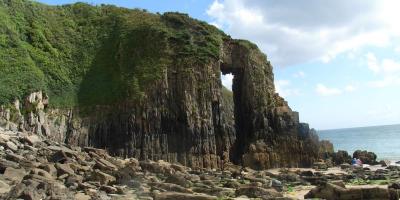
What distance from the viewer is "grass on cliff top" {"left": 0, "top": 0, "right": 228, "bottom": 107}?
5869 cm

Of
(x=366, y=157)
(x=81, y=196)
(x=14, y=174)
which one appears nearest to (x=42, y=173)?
(x=14, y=174)

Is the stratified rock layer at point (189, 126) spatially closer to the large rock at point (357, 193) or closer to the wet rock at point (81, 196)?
the large rock at point (357, 193)

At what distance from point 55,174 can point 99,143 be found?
3034 centimetres

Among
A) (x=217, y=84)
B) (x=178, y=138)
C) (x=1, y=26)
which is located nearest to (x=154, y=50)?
(x=217, y=84)

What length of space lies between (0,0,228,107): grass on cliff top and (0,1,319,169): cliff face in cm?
20

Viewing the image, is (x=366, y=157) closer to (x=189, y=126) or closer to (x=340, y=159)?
(x=340, y=159)

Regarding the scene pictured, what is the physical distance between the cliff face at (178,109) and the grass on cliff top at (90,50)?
7.7 inches

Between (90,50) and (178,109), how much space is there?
60.0ft

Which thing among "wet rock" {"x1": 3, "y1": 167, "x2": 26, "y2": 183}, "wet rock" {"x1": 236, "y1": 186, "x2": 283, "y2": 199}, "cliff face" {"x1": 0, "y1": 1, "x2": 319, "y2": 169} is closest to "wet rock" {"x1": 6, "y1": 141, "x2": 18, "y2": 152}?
"wet rock" {"x1": 3, "y1": 167, "x2": 26, "y2": 183}

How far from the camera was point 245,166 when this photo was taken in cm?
5453

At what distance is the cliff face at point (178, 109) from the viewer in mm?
54594

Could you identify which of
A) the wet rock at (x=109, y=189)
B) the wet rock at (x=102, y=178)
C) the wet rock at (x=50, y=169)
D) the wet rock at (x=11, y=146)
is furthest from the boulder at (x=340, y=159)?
the wet rock at (x=109, y=189)

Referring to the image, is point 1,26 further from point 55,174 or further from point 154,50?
point 55,174

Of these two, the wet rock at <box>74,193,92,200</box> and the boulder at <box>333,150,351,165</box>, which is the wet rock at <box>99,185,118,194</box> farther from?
the boulder at <box>333,150,351,165</box>
